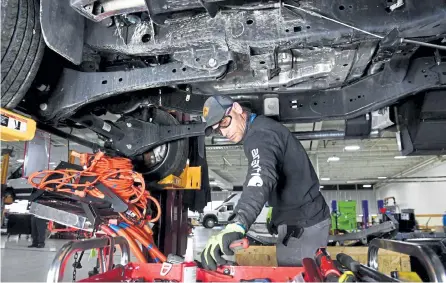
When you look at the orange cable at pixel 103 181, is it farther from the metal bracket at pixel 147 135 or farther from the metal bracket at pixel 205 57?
the metal bracket at pixel 205 57

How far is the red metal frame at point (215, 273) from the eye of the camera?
165 centimetres

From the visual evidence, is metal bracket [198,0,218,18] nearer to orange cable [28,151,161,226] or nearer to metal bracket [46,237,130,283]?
metal bracket [46,237,130,283]

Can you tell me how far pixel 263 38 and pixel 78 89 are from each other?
4.27 feet

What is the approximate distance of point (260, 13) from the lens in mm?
1846

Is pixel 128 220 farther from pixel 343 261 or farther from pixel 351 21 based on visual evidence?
pixel 351 21

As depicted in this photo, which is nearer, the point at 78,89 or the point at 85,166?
the point at 78,89

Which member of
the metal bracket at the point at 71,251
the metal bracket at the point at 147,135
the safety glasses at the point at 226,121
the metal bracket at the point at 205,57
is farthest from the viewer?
the metal bracket at the point at 147,135

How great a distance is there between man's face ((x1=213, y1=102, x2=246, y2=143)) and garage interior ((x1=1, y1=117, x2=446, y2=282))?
3.67 feet

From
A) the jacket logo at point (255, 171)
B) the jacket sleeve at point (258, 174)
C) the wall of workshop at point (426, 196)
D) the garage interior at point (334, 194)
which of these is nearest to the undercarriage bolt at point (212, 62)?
the jacket sleeve at point (258, 174)

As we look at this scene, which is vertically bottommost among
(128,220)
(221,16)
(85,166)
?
(128,220)

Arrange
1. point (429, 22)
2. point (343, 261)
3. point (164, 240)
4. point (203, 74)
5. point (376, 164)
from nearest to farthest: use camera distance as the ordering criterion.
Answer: point (343, 261)
point (429, 22)
point (203, 74)
point (164, 240)
point (376, 164)

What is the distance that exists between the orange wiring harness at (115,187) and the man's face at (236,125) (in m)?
0.88

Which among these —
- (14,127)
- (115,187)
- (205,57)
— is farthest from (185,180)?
(14,127)

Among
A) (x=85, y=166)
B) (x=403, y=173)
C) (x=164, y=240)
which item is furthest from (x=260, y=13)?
(x=403, y=173)
